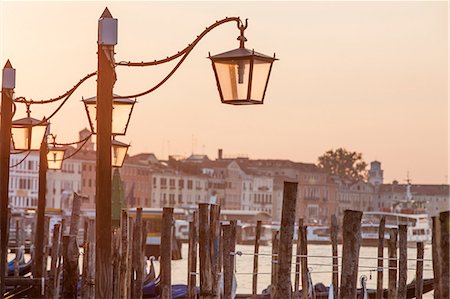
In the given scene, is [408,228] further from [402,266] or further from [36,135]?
[36,135]

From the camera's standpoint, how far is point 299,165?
101000 millimetres

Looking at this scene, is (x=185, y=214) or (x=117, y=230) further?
(x=185, y=214)

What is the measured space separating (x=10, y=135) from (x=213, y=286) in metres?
1.86

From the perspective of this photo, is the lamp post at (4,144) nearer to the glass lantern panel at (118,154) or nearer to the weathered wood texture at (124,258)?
the glass lantern panel at (118,154)

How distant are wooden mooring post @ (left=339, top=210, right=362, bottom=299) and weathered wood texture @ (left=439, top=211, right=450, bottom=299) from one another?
2.95 ft

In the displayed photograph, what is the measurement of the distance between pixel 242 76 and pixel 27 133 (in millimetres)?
4094

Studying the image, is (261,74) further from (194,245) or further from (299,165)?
(299,165)

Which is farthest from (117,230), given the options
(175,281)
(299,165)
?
(299,165)

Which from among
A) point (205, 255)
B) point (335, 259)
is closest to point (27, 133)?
point (205, 255)

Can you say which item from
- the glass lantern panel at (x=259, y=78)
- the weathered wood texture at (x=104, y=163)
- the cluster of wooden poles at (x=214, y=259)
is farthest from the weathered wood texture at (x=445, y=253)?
the weathered wood texture at (x=104, y=163)

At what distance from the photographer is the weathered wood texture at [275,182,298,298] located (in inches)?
328

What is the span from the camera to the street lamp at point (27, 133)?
10594mm

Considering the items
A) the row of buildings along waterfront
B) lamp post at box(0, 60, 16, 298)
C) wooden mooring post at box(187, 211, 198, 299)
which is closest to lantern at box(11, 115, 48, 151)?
lamp post at box(0, 60, 16, 298)

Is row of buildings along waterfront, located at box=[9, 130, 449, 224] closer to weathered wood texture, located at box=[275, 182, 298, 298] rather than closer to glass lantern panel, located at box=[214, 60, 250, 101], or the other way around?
weathered wood texture, located at box=[275, 182, 298, 298]
